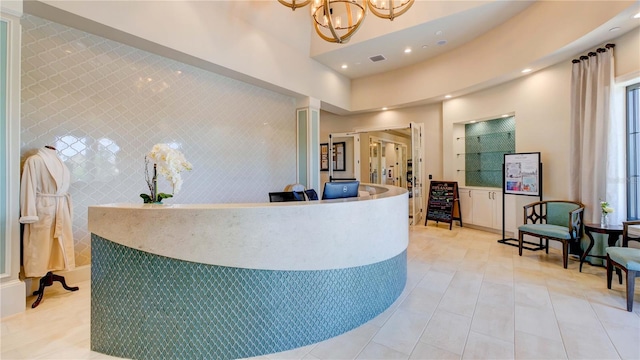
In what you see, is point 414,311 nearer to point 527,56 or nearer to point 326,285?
point 326,285

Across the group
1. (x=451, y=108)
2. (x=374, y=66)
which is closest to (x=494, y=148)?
(x=451, y=108)

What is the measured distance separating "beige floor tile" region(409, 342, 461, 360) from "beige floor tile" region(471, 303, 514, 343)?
1.47ft

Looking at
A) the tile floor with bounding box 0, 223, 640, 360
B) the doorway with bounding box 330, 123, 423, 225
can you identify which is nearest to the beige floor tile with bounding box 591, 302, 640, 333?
the tile floor with bounding box 0, 223, 640, 360

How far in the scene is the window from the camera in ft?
11.4

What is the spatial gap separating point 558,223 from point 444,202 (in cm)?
229

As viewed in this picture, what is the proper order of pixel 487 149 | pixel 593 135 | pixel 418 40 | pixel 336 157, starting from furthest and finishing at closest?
pixel 336 157, pixel 487 149, pixel 418 40, pixel 593 135

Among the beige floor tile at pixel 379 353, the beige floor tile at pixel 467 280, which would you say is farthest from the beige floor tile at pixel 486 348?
the beige floor tile at pixel 467 280

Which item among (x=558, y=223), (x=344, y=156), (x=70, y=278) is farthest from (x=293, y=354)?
(x=344, y=156)

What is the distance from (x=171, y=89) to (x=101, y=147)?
125cm

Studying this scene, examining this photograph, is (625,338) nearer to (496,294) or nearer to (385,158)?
(496,294)

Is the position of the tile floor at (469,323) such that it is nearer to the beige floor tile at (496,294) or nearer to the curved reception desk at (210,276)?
the beige floor tile at (496,294)

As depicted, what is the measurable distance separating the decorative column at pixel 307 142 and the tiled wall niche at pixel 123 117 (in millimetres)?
1116

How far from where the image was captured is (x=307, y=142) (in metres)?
5.88

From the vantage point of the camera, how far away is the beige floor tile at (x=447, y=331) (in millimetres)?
1980
